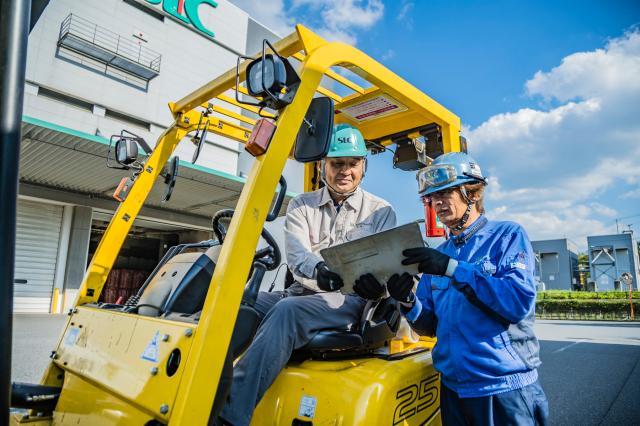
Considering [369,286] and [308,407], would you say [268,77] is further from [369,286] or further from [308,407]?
[308,407]

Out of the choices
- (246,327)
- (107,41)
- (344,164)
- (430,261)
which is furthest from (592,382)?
(107,41)

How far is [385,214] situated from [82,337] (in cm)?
185

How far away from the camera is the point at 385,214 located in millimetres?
2629

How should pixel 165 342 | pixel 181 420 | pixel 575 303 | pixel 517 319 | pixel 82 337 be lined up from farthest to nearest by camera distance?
1. pixel 575 303
2. pixel 82 337
3. pixel 517 319
4. pixel 165 342
5. pixel 181 420

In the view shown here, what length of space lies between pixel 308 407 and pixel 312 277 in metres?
0.64

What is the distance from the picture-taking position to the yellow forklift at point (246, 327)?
1.52 meters

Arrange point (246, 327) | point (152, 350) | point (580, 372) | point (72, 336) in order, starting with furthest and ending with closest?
1. point (580, 372)
2. point (72, 336)
3. point (246, 327)
4. point (152, 350)

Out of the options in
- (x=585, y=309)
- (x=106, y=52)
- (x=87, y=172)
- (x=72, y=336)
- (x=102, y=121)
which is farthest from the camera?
(x=585, y=309)

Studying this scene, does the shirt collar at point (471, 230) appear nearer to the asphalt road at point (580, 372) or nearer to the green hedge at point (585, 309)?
the asphalt road at point (580, 372)

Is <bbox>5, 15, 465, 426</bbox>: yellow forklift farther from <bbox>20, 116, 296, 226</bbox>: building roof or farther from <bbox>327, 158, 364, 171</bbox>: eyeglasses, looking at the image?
<bbox>20, 116, 296, 226</bbox>: building roof

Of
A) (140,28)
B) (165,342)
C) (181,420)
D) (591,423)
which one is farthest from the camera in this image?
(140,28)

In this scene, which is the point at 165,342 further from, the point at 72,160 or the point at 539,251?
the point at 539,251

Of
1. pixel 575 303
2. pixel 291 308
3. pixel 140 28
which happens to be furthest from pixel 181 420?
pixel 575 303

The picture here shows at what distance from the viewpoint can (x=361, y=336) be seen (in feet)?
7.31
